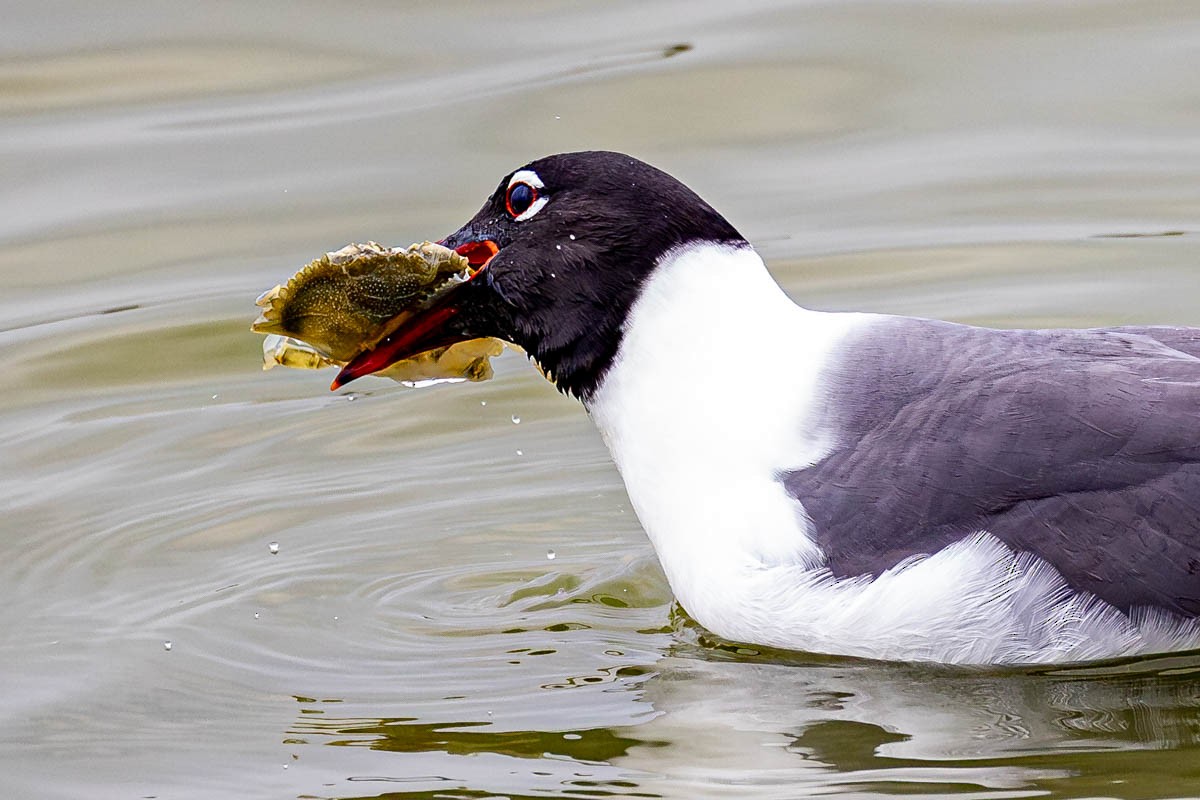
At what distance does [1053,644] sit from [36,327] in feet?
18.0

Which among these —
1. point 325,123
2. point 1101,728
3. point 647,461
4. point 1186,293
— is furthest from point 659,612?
point 325,123

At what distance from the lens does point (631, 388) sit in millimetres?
6039

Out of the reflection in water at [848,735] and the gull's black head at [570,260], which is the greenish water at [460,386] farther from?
the gull's black head at [570,260]

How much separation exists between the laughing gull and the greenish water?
24 centimetres

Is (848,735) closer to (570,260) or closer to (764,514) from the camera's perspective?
(764,514)

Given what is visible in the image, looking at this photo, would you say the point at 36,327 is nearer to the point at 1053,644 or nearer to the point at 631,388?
the point at 631,388

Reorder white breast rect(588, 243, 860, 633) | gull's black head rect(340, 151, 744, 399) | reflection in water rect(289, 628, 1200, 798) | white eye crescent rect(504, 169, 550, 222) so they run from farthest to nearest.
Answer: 1. white eye crescent rect(504, 169, 550, 222)
2. gull's black head rect(340, 151, 744, 399)
3. white breast rect(588, 243, 860, 633)
4. reflection in water rect(289, 628, 1200, 798)

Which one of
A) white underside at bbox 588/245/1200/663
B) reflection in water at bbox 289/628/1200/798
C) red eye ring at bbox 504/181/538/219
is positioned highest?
red eye ring at bbox 504/181/538/219

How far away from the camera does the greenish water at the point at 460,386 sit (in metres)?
5.42

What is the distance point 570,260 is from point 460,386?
2486mm

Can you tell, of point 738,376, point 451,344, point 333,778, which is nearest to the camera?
point 333,778

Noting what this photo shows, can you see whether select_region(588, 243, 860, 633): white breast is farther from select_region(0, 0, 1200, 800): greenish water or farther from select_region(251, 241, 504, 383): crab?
select_region(251, 241, 504, 383): crab

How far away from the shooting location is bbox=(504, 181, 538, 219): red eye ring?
6160 millimetres

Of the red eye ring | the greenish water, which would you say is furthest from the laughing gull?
the greenish water
